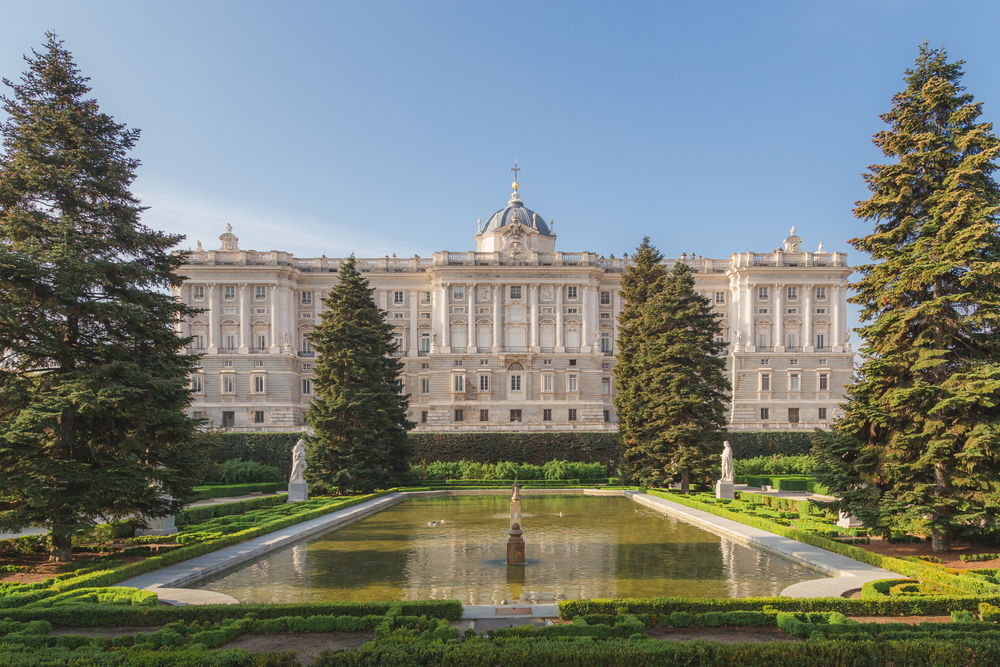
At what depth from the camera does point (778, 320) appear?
67250mm

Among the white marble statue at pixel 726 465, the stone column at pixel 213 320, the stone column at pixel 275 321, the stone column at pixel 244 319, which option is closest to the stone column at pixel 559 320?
the stone column at pixel 275 321

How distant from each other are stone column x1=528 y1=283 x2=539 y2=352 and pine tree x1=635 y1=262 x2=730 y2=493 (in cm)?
2921

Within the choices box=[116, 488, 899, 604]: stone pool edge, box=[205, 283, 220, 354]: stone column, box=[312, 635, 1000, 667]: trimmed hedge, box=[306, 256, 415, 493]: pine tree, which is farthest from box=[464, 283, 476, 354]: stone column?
box=[312, 635, 1000, 667]: trimmed hedge

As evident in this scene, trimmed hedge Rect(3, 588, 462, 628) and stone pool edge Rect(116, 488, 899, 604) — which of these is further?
stone pool edge Rect(116, 488, 899, 604)

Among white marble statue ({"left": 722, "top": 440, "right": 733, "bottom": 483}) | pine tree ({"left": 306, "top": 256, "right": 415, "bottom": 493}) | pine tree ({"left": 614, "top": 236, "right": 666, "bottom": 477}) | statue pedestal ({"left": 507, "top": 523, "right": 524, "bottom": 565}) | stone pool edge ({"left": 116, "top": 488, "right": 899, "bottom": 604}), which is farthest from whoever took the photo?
pine tree ({"left": 614, "top": 236, "right": 666, "bottom": 477})

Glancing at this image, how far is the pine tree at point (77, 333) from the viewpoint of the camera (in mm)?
13203

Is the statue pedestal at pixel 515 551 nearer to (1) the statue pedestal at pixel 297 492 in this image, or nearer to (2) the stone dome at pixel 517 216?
(1) the statue pedestal at pixel 297 492

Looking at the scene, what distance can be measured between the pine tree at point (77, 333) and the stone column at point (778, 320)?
205ft

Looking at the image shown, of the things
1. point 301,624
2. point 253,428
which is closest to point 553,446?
point 253,428

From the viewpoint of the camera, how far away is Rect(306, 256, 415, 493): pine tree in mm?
32156

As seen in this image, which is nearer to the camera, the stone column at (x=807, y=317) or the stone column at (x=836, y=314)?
the stone column at (x=807, y=317)

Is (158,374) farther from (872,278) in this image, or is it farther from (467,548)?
(872,278)

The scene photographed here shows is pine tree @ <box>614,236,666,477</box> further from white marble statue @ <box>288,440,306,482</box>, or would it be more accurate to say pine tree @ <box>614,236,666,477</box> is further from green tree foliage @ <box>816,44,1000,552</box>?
green tree foliage @ <box>816,44,1000,552</box>

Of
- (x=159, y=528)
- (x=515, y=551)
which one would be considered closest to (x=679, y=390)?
(x=515, y=551)
